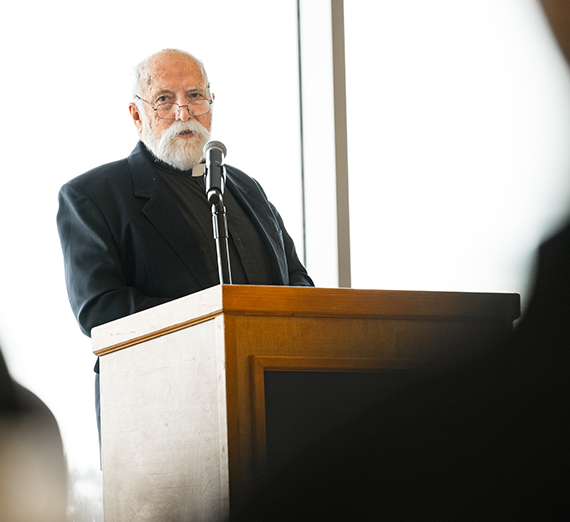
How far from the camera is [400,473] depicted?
470mm

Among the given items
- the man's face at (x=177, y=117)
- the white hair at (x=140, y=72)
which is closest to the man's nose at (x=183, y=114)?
the man's face at (x=177, y=117)

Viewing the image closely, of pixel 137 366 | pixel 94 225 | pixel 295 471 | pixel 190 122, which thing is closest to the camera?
pixel 295 471

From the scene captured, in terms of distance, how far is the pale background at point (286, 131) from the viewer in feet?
9.29

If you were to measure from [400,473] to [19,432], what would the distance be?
2317 mm

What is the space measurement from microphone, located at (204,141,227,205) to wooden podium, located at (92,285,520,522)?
0.38 metres

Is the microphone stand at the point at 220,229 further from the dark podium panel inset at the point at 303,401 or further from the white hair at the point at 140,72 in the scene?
the white hair at the point at 140,72

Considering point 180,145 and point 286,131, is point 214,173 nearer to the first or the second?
point 180,145

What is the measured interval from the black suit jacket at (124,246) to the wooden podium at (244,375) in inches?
20.1

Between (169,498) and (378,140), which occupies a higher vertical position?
(378,140)

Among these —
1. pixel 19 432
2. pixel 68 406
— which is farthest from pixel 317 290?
pixel 68 406

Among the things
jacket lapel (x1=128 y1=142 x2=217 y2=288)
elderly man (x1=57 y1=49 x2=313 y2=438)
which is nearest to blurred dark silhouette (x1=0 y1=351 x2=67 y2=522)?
elderly man (x1=57 y1=49 x2=313 y2=438)

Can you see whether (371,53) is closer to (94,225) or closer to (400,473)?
(94,225)

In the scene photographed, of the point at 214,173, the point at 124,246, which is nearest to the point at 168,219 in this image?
the point at 124,246

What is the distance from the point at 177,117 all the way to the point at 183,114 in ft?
0.07
